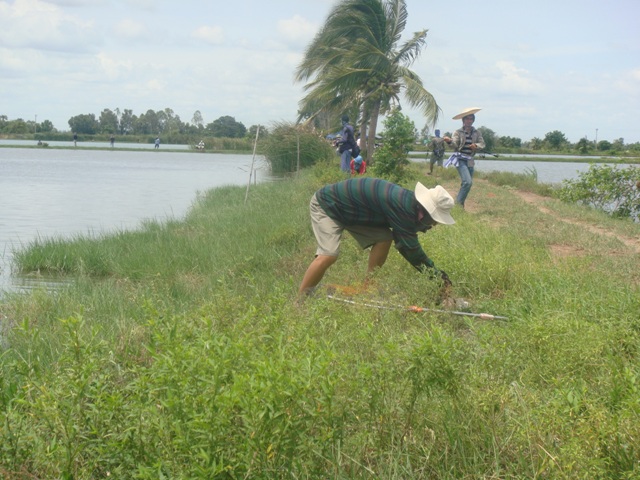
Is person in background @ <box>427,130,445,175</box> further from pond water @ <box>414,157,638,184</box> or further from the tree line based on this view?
the tree line

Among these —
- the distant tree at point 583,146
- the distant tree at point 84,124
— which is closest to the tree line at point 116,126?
the distant tree at point 84,124

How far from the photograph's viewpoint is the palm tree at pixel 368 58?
21.8 m

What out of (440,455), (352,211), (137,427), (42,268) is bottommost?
(42,268)

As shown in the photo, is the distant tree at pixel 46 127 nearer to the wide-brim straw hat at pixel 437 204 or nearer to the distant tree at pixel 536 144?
the distant tree at pixel 536 144

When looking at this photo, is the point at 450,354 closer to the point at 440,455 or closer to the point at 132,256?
the point at 440,455

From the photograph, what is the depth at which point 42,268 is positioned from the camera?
33.2 feet

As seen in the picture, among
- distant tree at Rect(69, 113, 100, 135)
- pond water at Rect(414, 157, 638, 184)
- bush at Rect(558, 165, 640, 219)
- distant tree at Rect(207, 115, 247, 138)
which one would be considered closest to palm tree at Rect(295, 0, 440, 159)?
pond water at Rect(414, 157, 638, 184)

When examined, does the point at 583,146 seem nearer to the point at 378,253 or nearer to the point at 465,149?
the point at 465,149

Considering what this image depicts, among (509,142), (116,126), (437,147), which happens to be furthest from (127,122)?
(437,147)

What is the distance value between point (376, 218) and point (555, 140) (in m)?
54.5

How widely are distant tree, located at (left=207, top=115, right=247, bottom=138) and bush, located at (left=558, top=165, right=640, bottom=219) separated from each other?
6537 centimetres

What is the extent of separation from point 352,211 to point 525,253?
2.18 metres

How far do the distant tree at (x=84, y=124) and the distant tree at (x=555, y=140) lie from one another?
5776 cm

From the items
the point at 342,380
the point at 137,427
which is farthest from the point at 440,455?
the point at 137,427
